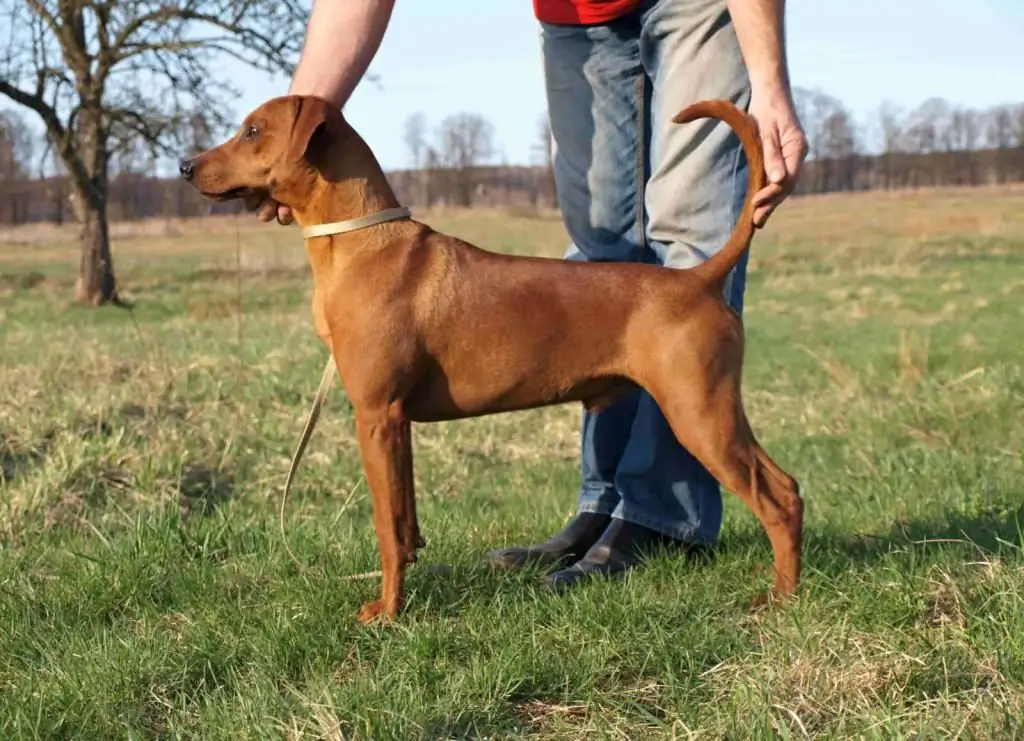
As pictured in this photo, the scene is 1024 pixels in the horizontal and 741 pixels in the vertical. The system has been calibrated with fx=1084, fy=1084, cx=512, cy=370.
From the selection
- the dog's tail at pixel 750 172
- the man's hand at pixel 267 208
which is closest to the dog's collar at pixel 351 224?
the man's hand at pixel 267 208

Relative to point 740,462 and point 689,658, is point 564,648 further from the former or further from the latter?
point 740,462

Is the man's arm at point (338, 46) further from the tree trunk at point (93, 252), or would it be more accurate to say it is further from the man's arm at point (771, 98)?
the tree trunk at point (93, 252)

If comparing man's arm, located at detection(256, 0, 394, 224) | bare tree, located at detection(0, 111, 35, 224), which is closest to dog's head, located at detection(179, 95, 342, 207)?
man's arm, located at detection(256, 0, 394, 224)

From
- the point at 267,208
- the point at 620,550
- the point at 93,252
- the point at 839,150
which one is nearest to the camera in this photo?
the point at 267,208

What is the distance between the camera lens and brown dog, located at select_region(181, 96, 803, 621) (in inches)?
130

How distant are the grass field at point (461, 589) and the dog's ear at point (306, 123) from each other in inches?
55.8

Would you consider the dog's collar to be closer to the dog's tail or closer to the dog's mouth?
the dog's mouth

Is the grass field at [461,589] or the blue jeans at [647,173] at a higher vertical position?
A: the blue jeans at [647,173]

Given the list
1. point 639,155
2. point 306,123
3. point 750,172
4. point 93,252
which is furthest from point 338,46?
point 93,252

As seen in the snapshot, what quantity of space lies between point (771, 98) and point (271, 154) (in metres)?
1.59

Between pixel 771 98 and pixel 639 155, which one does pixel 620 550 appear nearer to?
pixel 639 155

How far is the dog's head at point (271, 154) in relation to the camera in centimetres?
332

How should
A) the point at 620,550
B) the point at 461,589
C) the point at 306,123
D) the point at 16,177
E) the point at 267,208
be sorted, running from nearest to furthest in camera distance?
1. the point at 306,123
2. the point at 267,208
3. the point at 461,589
4. the point at 620,550
5. the point at 16,177

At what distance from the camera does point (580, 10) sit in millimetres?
4199
